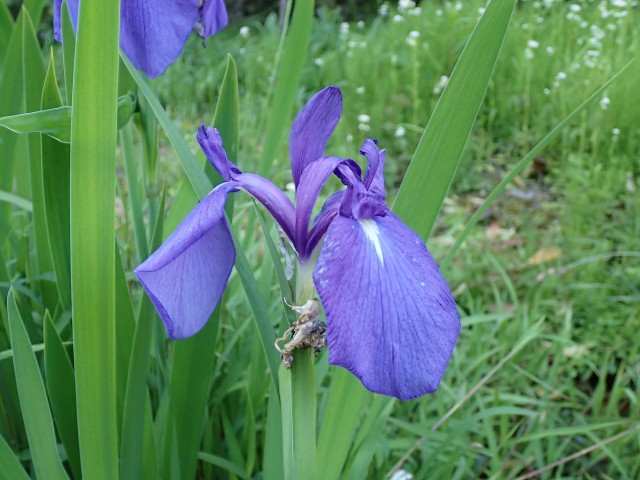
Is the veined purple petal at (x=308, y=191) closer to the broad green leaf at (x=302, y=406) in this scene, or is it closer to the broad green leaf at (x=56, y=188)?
the broad green leaf at (x=302, y=406)

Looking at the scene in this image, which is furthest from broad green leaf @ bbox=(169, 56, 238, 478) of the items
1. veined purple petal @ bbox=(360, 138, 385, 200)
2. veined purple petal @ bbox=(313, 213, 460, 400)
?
veined purple petal @ bbox=(313, 213, 460, 400)

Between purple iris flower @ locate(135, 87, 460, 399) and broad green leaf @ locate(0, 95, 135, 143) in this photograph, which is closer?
purple iris flower @ locate(135, 87, 460, 399)

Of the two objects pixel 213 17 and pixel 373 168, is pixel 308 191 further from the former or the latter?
pixel 213 17

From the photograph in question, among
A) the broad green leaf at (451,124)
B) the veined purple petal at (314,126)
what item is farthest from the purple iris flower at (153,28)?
the broad green leaf at (451,124)

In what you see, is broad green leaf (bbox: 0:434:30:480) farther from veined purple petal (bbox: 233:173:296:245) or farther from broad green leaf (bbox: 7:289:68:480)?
veined purple petal (bbox: 233:173:296:245)

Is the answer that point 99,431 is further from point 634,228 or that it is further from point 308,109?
point 634,228
